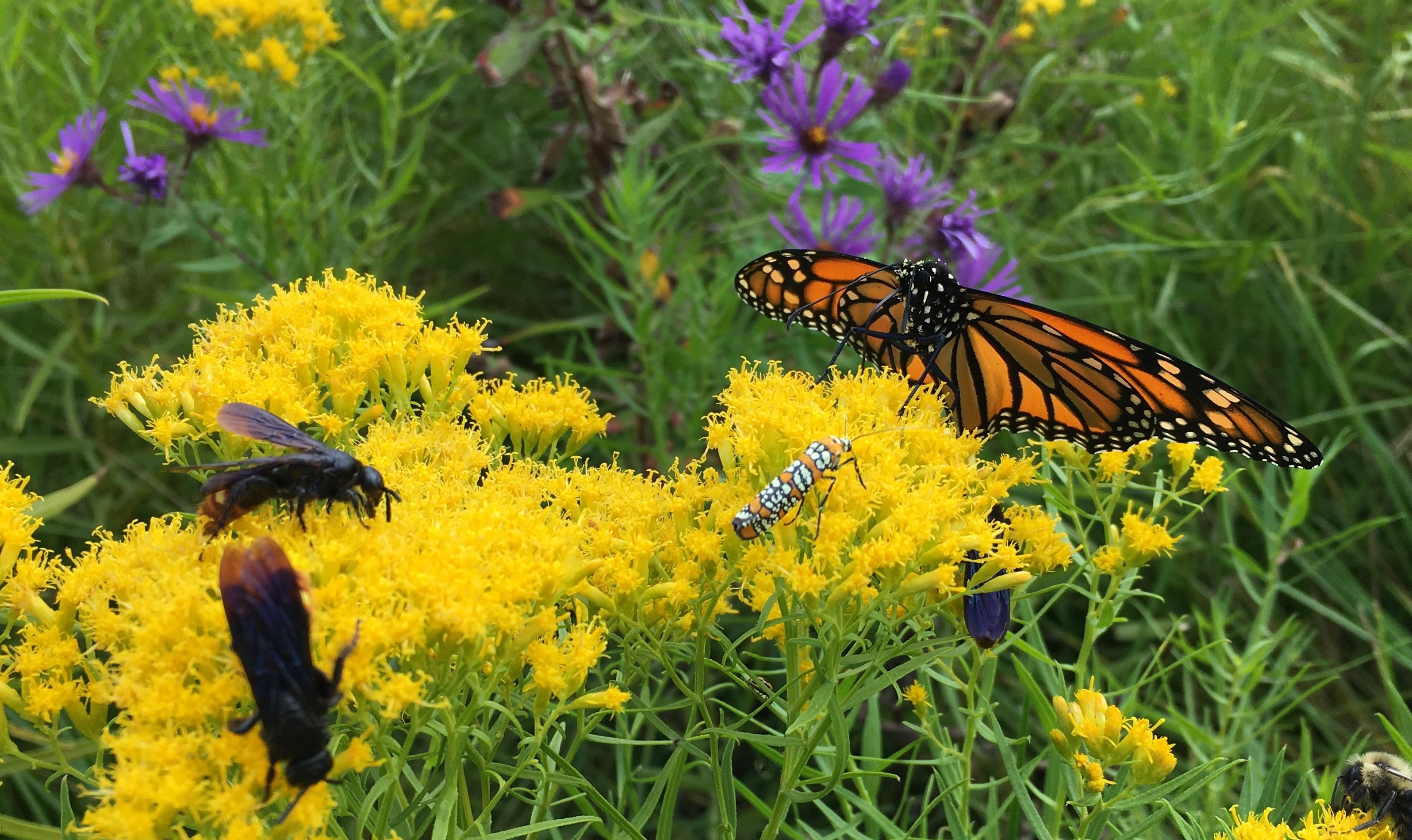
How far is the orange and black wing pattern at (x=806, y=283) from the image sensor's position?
2.24 meters

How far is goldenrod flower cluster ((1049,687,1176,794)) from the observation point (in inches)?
A: 66.9

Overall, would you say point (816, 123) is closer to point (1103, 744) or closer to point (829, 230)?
point (829, 230)

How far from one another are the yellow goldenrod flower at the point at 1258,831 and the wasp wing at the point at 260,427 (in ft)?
4.82

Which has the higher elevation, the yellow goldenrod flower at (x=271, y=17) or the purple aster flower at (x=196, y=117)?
the yellow goldenrod flower at (x=271, y=17)

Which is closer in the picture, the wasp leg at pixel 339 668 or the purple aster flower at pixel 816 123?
the wasp leg at pixel 339 668

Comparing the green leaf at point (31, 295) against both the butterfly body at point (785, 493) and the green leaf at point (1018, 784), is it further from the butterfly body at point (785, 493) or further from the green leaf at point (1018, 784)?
the green leaf at point (1018, 784)

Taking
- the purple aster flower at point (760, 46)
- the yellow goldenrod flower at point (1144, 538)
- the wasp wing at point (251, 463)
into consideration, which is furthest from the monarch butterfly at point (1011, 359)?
the wasp wing at point (251, 463)

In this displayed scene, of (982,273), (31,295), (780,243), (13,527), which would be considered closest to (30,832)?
(13,527)

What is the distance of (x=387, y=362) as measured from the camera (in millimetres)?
1846

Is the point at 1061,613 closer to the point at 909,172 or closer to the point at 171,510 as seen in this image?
the point at 909,172

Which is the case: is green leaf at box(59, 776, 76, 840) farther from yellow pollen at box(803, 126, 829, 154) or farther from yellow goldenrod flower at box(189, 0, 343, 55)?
yellow pollen at box(803, 126, 829, 154)

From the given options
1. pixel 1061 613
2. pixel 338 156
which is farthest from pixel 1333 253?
pixel 338 156

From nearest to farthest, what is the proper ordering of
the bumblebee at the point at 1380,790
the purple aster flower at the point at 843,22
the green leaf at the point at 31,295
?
the green leaf at the point at 31,295 < the bumblebee at the point at 1380,790 < the purple aster flower at the point at 843,22

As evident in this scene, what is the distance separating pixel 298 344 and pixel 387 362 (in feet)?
0.50
